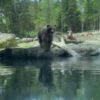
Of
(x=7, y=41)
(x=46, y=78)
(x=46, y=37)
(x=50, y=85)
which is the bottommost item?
(x=7, y=41)

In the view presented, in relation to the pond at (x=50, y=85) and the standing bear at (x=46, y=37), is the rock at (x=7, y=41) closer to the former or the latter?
the standing bear at (x=46, y=37)

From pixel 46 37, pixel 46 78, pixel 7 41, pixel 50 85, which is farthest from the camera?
pixel 7 41

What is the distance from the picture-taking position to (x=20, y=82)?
51.9ft

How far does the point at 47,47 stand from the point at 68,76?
11802 millimetres

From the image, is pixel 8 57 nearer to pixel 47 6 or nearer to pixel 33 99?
pixel 33 99

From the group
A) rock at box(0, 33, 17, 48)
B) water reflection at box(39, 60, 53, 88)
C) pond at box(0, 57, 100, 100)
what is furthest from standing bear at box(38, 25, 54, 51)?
pond at box(0, 57, 100, 100)

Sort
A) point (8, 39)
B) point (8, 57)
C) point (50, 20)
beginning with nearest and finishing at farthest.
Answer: point (8, 57) → point (8, 39) → point (50, 20)

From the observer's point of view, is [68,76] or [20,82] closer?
[20,82]

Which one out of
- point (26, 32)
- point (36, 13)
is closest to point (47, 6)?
point (36, 13)

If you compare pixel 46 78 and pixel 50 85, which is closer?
pixel 50 85

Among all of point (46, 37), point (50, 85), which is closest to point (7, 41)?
point (46, 37)

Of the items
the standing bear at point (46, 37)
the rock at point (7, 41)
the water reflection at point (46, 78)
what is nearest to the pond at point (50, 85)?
the water reflection at point (46, 78)

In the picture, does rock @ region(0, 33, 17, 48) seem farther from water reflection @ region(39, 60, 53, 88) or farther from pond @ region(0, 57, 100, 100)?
pond @ region(0, 57, 100, 100)

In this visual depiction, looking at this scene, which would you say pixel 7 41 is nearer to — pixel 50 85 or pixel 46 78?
pixel 46 78
